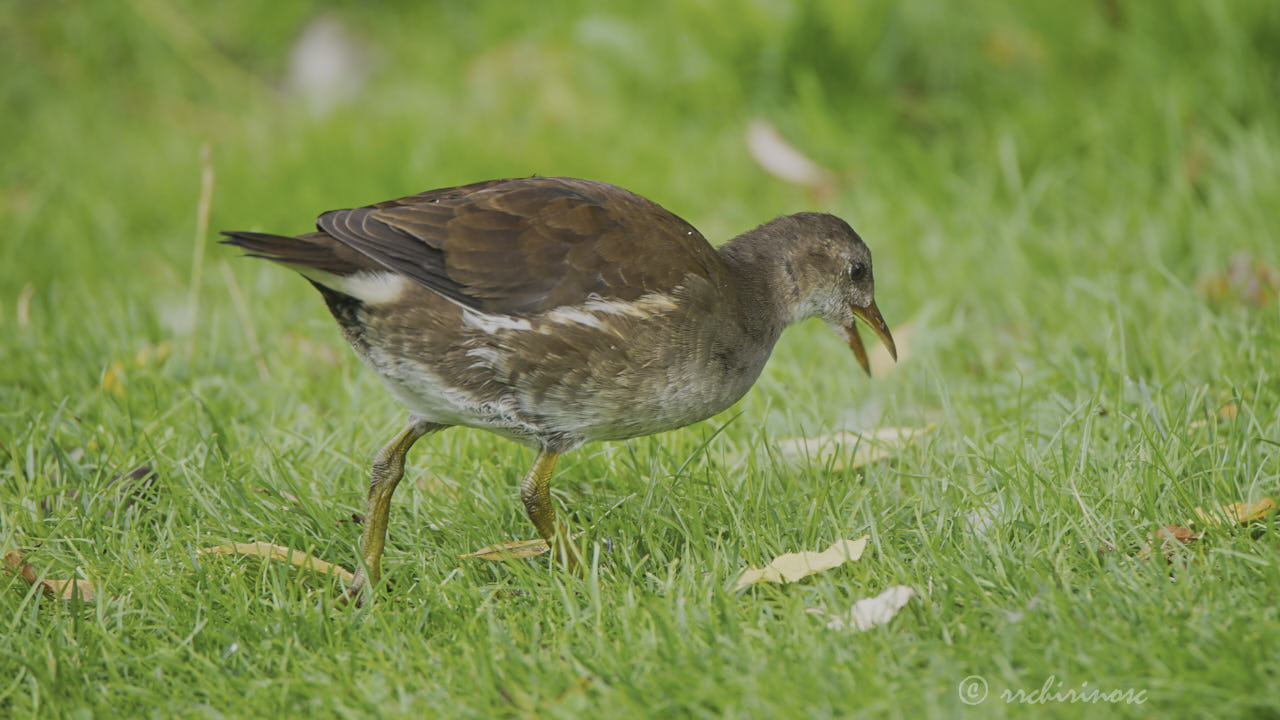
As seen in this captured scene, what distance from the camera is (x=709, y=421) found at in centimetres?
381

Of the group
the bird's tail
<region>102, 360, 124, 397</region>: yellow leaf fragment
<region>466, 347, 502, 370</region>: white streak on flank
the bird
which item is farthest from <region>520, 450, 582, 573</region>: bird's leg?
<region>102, 360, 124, 397</region>: yellow leaf fragment

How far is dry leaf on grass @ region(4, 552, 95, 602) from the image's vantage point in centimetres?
300

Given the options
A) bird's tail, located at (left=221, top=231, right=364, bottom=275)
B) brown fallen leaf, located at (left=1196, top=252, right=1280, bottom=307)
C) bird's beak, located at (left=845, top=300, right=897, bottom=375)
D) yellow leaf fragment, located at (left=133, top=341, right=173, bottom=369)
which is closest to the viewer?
bird's tail, located at (left=221, top=231, right=364, bottom=275)

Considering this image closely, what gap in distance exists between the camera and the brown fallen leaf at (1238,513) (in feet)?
9.36

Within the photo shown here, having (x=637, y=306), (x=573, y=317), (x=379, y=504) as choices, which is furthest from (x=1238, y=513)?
(x=379, y=504)

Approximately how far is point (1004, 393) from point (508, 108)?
3744mm

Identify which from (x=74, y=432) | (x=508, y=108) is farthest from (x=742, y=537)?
(x=508, y=108)

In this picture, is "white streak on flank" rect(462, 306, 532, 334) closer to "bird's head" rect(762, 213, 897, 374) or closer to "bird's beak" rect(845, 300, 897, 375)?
"bird's head" rect(762, 213, 897, 374)

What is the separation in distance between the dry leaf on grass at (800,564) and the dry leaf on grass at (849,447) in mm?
407

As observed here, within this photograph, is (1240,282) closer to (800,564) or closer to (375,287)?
(800,564)

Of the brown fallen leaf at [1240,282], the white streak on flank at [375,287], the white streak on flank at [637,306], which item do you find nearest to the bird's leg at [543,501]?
the white streak on flank at [637,306]

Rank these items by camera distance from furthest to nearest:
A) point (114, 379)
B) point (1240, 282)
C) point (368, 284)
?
point (1240, 282)
point (114, 379)
point (368, 284)

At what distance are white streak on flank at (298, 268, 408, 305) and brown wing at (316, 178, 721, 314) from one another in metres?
0.04

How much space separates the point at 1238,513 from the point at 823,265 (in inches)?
50.2
